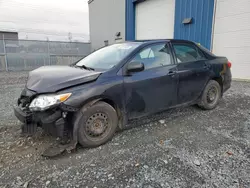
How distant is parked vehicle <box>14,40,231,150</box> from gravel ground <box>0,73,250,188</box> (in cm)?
34

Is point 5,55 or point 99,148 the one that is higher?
point 5,55

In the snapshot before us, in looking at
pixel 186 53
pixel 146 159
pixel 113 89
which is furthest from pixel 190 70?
pixel 146 159

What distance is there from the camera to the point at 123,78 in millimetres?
2715

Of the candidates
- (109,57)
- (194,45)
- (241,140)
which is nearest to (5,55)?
(109,57)

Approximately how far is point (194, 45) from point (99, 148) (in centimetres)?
290

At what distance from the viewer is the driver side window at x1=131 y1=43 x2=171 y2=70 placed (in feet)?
9.89

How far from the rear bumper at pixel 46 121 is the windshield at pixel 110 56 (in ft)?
3.60

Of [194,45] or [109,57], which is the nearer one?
[109,57]

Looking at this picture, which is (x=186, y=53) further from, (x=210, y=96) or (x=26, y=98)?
(x=26, y=98)

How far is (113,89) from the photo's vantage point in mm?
2611

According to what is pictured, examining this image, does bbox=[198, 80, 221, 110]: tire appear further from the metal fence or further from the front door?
the metal fence

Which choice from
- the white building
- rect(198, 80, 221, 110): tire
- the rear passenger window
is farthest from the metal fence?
rect(198, 80, 221, 110): tire

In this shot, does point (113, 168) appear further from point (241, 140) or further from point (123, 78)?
point (241, 140)

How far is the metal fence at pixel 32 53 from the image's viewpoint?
12.0 m
